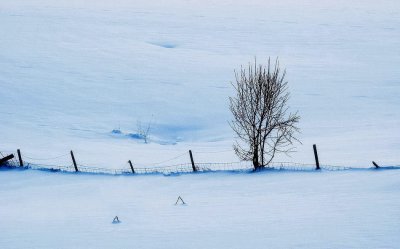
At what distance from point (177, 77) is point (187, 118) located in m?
8.88

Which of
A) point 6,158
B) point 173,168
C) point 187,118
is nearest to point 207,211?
point 173,168

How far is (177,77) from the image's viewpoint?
38.2 meters

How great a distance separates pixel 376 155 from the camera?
2019cm

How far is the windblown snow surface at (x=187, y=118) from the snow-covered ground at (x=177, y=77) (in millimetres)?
185

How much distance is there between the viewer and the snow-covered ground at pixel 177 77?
81.6 feet

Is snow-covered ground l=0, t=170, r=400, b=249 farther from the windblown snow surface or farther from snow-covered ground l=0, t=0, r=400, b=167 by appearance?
snow-covered ground l=0, t=0, r=400, b=167

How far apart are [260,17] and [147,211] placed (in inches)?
2190

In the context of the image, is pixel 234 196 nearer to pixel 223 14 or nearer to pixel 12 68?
pixel 12 68

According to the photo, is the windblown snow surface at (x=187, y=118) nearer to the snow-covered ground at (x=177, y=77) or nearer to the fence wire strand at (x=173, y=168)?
the snow-covered ground at (x=177, y=77)

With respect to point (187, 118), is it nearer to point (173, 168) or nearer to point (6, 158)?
point (173, 168)

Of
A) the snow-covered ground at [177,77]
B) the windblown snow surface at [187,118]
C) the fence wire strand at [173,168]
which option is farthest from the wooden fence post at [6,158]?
the snow-covered ground at [177,77]

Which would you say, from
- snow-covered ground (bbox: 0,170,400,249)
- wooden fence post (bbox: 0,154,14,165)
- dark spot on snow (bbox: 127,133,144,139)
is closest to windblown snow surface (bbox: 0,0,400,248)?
snow-covered ground (bbox: 0,170,400,249)

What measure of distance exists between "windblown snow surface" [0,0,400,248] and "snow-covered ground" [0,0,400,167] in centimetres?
18

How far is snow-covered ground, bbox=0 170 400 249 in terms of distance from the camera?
32.2ft
